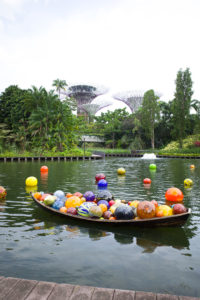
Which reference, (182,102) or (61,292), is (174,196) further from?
(182,102)

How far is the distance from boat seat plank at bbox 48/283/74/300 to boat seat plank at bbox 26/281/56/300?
60 millimetres

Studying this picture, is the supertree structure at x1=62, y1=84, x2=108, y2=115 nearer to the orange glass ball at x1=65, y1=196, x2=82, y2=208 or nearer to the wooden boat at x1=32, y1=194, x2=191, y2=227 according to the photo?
the orange glass ball at x1=65, y1=196, x2=82, y2=208

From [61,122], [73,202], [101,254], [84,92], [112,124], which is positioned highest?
[84,92]

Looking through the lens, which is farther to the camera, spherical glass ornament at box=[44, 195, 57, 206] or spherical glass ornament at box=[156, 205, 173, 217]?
spherical glass ornament at box=[44, 195, 57, 206]

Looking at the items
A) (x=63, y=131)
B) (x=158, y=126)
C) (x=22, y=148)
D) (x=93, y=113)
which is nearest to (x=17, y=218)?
(x=63, y=131)

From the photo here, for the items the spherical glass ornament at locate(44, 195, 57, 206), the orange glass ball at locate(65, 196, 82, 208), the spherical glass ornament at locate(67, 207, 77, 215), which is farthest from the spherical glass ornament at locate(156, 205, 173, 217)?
the spherical glass ornament at locate(44, 195, 57, 206)

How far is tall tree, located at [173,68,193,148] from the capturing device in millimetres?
57250

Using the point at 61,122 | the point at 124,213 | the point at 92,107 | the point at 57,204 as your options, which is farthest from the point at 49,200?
the point at 92,107

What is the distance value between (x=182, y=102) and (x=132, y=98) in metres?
27.0

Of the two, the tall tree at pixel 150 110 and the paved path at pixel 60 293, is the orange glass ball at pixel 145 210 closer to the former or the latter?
the paved path at pixel 60 293

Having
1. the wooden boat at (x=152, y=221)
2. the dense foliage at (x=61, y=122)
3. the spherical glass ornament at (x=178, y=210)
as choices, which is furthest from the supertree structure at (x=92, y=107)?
the wooden boat at (x=152, y=221)

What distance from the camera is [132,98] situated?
82.5 metres

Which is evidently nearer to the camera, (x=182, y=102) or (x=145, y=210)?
(x=145, y=210)

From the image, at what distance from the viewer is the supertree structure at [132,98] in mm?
82250
